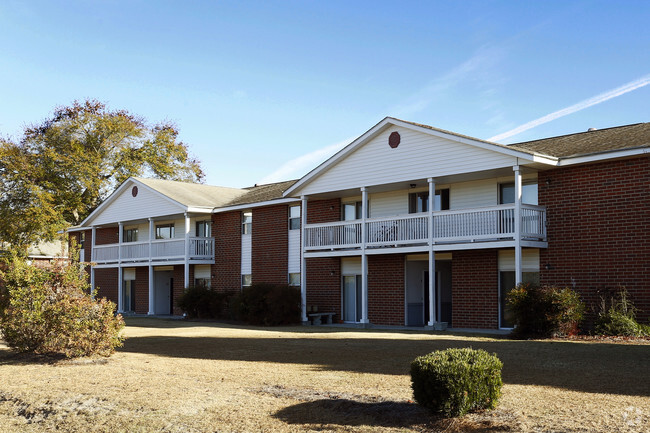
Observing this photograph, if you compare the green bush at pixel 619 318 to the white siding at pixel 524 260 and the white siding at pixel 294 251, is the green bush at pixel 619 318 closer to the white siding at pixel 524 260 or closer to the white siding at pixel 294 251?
the white siding at pixel 524 260

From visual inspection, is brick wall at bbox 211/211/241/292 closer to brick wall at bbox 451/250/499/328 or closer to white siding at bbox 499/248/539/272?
brick wall at bbox 451/250/499/328

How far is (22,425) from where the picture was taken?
372 inches

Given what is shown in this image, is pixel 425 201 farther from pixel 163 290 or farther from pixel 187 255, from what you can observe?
pixel 163 290

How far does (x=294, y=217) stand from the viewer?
1190 inches

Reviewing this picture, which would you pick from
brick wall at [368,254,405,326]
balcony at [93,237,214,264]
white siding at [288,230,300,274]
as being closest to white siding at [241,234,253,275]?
balcony at [93,237,214,264]

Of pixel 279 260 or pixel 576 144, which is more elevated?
pixel 576 144

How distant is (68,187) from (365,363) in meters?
41.1

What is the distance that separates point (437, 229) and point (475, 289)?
2.34 m

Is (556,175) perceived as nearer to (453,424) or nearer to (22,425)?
(453,424)

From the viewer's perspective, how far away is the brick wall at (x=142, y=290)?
38.3 metres

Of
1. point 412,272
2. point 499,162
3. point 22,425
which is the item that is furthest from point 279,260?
point 22,425

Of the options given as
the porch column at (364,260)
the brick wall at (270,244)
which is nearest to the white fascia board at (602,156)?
the porch column at (364,260)

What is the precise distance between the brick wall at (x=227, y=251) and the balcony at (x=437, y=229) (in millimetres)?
6208

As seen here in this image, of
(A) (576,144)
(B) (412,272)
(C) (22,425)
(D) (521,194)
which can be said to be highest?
(A) (576,144)
